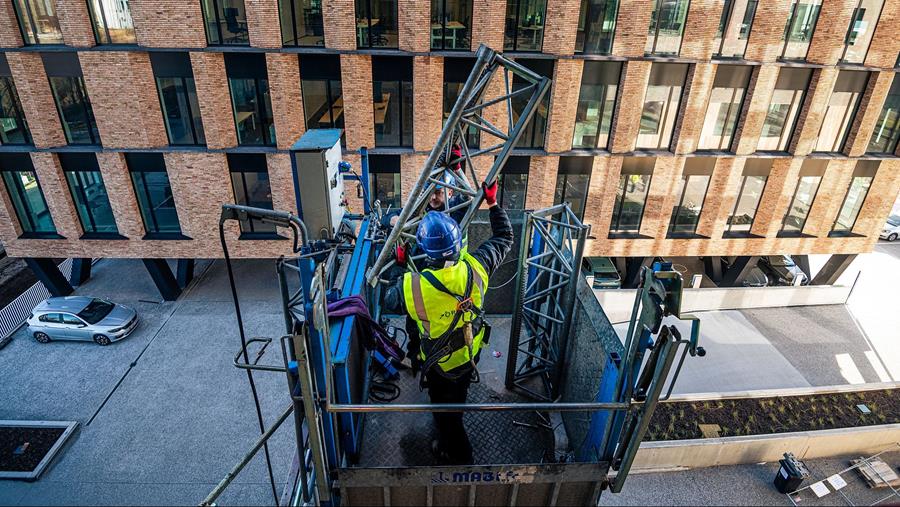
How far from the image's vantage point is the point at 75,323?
1753 cm

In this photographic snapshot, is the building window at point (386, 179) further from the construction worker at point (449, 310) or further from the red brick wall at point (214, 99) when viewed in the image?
the construction worker at point (449, 310)

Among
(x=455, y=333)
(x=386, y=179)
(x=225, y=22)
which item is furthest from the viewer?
(x=386, y=179)

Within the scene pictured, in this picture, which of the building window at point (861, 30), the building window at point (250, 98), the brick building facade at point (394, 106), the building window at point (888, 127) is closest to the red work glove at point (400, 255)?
the brick building facade at point (394, 106)

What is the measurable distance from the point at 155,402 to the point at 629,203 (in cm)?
1851

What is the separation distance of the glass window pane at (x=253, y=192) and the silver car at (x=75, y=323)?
220 inches

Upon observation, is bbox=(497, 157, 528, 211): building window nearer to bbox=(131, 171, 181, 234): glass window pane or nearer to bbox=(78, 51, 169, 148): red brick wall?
bbox=(78, 51, 169, 148): red brick wall

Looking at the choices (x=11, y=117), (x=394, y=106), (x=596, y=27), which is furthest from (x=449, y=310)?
(x=11, y=117)

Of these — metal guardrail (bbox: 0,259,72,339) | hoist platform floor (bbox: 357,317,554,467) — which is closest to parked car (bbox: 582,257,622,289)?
hoist platform floor (bbox: 357,317,554,467)

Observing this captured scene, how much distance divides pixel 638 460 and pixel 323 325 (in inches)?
419

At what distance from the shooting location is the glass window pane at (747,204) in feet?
Answer: 66.6

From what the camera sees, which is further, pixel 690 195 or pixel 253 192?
pixel 690 195

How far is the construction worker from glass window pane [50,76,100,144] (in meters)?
17.5

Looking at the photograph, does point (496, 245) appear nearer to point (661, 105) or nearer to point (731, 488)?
point (731, 488)

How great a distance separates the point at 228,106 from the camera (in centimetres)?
1761
